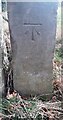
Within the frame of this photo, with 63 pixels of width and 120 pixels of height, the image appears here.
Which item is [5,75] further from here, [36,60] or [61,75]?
[61,75]

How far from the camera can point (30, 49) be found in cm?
189

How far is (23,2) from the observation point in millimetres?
1788

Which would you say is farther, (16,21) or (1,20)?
(1,20)

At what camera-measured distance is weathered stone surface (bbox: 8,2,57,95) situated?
1.80 m

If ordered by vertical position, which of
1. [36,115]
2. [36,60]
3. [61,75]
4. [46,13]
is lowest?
[36,115]

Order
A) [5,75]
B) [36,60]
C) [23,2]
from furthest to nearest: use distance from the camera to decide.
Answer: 1. [5,75]
2. [36,60]
3. [23,2]

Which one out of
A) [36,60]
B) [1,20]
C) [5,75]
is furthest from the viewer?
[1,20]

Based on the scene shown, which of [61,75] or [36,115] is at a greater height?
[61,75]

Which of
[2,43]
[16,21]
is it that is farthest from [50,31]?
[2,43]

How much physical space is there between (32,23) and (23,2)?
0.15m

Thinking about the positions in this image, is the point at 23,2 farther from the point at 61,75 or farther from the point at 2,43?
the point at 61,75

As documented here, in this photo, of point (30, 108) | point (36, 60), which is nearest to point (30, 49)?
point (36, 60)

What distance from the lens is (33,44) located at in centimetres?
188

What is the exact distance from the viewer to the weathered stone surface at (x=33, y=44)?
1804mm
